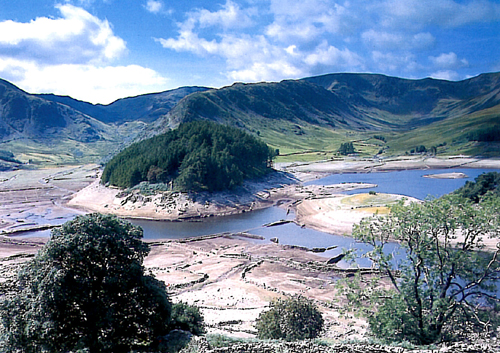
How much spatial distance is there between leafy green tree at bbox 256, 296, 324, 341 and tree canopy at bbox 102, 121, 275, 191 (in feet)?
220

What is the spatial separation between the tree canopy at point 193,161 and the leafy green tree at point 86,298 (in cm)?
6777

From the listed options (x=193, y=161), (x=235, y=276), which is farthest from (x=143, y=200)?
(x=235, y=276)

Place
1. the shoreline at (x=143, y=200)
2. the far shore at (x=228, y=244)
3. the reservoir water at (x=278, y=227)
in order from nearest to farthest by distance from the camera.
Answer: the far shore at (x=228, y=244)
the reservoir water at (x=278, y=227)
the shoreline at (x=143, y=200)

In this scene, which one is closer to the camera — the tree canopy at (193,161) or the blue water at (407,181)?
the tree canopy at (193,161)

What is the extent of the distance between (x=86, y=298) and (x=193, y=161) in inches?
2926

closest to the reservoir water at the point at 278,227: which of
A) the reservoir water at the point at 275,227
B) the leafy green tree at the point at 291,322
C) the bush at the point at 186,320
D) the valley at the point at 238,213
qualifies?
the reservoir water at the point at 275,227

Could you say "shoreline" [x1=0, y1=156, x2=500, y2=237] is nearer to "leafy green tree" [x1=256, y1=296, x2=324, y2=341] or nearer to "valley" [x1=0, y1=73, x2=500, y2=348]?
"valley" [x1=0, y1=73, x2=500, y2=348]

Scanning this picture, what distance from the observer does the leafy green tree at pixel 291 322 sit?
25.6 meters

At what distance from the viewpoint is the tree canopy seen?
94312 mm

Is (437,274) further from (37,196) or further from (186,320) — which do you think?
(37,196)

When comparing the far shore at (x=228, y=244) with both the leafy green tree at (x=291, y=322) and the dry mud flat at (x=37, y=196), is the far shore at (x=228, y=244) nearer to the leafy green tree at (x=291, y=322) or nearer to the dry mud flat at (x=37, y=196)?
the dry mud flat at (x=37, y=196)

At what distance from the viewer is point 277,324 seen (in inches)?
1030

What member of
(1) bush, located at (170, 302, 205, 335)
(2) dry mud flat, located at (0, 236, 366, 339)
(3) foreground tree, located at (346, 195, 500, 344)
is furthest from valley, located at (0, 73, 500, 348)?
(3) foreground tree, located at (346, 195, 500, 344)

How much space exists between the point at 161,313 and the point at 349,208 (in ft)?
196
